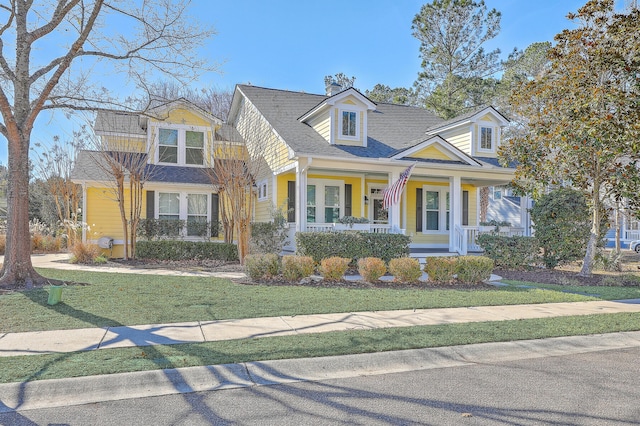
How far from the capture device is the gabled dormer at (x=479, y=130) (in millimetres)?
17812

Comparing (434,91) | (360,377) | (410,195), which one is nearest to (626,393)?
(360,377)

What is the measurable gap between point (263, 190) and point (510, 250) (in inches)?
377

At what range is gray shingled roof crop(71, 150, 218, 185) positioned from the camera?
15.7 meters

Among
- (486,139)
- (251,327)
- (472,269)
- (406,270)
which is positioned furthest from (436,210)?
(251,327)

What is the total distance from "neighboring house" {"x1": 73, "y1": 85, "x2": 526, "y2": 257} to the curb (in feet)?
28.2

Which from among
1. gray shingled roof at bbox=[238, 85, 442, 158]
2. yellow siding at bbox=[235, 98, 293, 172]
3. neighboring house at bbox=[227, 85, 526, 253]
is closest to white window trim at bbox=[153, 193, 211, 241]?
neighboring house at bbox=[227, 85, 526, 253]

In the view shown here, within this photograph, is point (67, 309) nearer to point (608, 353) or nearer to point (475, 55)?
point (608, 353)

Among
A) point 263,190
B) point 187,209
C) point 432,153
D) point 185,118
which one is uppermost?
point 185,118

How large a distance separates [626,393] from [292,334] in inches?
149

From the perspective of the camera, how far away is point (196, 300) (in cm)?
829

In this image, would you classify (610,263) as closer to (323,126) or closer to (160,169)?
(323,126)

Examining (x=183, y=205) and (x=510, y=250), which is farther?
(x=183, y=205)

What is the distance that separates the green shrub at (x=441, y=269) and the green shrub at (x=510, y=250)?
3747mm

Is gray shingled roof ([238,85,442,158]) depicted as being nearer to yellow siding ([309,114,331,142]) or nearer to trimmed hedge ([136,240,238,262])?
yellow siding ([309,114,331,142])
